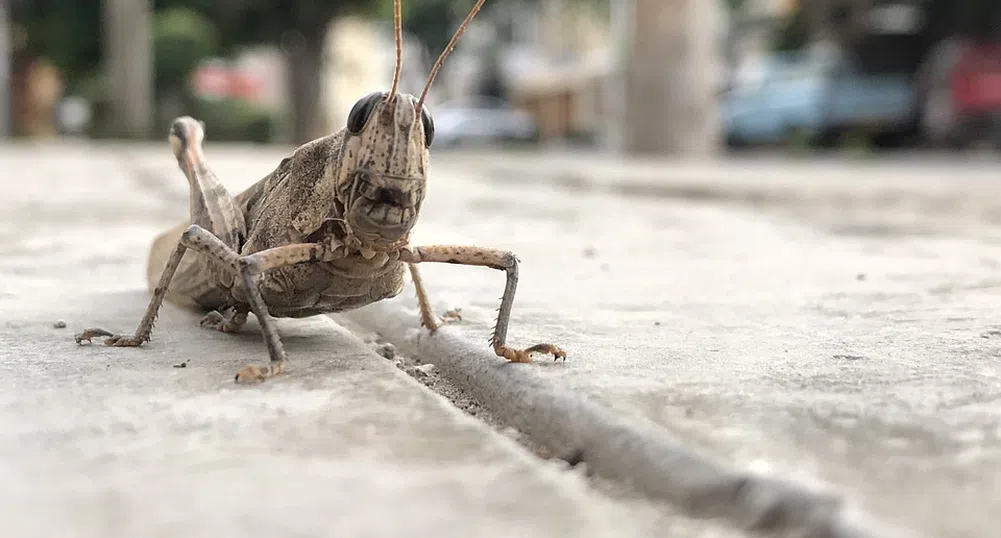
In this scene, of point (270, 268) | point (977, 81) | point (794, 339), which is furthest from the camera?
point (977, 81)

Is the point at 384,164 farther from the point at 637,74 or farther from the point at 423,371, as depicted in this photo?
the point at 637,74

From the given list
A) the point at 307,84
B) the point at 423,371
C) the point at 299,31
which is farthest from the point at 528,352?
Answer: the point at 299,31

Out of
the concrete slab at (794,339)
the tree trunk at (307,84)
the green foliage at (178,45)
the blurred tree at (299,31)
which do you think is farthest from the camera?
the green foliage at (178,45)

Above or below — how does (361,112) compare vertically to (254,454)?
above

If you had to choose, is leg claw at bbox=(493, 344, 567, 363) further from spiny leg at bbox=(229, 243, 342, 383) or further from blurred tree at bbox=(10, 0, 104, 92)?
blurred tree at bbox=(10, 0, 104, 92)

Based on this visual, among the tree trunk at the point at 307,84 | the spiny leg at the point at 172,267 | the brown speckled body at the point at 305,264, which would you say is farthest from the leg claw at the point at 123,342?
the tree trunk at the point at 307,84

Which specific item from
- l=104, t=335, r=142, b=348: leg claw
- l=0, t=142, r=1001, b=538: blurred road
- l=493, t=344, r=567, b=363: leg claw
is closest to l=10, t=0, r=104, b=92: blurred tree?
l=0, t=142, r=1001, b=538: blurred road

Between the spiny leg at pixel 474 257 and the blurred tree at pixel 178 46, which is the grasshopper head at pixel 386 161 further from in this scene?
the blurred tree at pixel 178 46
